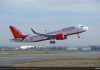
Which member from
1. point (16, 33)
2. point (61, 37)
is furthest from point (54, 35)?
point (16, 33)

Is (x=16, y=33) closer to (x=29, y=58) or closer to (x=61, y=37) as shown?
(x=61, y=37)

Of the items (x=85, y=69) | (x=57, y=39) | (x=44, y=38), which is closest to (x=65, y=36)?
(x=57, y=39)

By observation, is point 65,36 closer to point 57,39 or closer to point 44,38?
point 57,39

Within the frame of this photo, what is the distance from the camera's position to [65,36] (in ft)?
339

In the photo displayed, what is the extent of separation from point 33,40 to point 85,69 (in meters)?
81.5

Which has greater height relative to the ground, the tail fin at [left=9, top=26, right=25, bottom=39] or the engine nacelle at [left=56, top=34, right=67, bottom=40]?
the tail fin at [left=9, top=26, right=25, bottom=39]

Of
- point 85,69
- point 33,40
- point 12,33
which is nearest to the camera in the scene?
point 85,69

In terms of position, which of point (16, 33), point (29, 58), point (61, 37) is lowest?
point (29, 58)

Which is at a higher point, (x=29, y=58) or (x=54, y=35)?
(x=54, y=35)

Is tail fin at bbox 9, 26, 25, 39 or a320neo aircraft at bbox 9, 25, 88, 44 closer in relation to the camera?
a320neo aircraft at bbox 9, 25, 88, 44

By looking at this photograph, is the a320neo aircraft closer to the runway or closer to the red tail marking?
the red tail marking

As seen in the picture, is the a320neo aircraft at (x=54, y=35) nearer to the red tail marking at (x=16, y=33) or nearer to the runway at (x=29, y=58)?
the red tail marking at (x=16, y=33)

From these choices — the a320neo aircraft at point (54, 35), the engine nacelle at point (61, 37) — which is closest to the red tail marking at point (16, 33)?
the a320neo aircraft at point (54, 35)

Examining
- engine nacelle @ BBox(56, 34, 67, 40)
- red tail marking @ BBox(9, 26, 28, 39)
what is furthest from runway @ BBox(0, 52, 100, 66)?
red tail marking @ BBox(9, 26, 28, 39)
